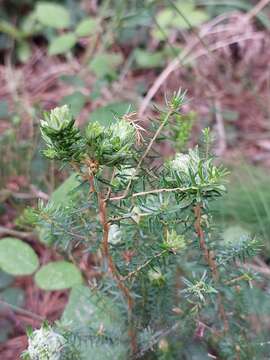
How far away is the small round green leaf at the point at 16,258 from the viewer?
1172mm

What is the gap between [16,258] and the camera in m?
1.19

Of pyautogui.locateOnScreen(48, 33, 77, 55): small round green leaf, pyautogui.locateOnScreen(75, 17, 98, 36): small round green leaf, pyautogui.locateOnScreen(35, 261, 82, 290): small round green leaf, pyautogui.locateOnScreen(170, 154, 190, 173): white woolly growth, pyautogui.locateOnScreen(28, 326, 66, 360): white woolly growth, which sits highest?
pyautogui.locateOnScreen(75, 17, 98, 36): small round green leaf

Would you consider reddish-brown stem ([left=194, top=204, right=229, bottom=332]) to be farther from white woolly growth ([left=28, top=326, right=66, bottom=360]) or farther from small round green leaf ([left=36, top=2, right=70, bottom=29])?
small round green leaf ([left=36, top=2, right=70, bottom=29])

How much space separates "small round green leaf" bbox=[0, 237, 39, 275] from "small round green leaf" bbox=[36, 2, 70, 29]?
945 mm

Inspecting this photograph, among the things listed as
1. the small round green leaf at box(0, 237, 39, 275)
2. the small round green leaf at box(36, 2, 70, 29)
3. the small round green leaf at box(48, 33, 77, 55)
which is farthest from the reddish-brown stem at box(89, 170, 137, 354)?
the small round green leaf at box(36, 2, 70, 29)

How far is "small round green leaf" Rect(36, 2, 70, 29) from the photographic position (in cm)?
193

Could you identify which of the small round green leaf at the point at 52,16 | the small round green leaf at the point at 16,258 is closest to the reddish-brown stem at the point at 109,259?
the small round green leaf at the point at 16,258

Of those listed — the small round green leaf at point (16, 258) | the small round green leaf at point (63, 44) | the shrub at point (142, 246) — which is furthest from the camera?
the small round green leaf at point (63, 44)

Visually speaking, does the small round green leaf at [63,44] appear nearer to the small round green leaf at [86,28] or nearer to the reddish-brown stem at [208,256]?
the small round green leaf at [86,28]

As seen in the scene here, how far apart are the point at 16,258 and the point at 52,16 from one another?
102 centimetres

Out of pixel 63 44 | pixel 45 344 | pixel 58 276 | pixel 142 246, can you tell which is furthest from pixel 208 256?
pixel 63 44

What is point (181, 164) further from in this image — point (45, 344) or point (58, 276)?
point (58, 276)

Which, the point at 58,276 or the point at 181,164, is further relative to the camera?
the point at 58,276

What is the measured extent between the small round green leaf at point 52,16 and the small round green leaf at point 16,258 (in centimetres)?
95
